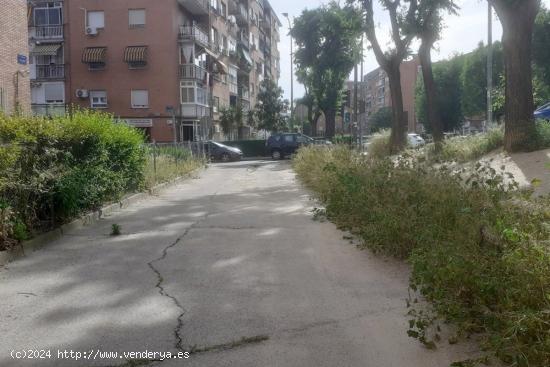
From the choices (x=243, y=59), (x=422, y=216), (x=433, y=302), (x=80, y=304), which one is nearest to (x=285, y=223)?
(x=422, y=216)

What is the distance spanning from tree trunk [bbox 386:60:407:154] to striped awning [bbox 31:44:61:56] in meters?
25.4

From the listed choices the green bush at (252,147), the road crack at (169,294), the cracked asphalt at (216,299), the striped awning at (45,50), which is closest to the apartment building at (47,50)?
the striped awning at (45,50)

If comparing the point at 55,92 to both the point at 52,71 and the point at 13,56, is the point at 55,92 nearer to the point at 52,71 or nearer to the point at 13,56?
the point at 52,71

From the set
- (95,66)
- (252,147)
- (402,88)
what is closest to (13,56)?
(95,66)

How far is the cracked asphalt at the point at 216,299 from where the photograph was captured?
14.0 ft

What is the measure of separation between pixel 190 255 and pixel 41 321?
270 centimetres

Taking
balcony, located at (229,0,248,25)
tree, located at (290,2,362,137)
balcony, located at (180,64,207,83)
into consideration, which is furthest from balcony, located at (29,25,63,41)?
tree, located at (290,2,362,137)

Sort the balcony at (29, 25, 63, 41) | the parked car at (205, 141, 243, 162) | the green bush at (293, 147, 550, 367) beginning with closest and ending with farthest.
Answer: the green bush at (293, 147, 550, 367) → the parked car at (205, 141, 243, 162) → the balcony at (29, 25, 63, 41)

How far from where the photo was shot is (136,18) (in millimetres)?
41344

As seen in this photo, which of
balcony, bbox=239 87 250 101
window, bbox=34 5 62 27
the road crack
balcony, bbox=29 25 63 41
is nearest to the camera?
the road crack

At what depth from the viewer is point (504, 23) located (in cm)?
1487

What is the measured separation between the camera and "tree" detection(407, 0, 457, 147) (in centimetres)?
2338

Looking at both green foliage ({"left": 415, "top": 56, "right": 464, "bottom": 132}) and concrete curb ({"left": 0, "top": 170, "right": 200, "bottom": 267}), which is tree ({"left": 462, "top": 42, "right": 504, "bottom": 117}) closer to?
green foliage ({"left": 415, "top": 56, "right": 464, "bottom": 132})

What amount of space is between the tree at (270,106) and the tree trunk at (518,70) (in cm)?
4067
